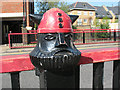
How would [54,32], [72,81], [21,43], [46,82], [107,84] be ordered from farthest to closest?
[21,43]
[107,84]
[72,81]
[46,82]
[54,32]

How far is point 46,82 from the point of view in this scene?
3.40ft

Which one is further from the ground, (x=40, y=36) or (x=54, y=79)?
(x=40, y=36)

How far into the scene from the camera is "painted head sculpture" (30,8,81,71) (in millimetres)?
883

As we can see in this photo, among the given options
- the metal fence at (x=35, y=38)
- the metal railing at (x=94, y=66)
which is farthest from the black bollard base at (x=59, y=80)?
the metal fence at (x=35, y=38)

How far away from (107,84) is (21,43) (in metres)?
4.77

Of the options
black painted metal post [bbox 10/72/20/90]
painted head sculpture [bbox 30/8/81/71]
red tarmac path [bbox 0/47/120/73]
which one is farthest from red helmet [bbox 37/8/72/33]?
black painted metal post [bbox 10/72/20/90]

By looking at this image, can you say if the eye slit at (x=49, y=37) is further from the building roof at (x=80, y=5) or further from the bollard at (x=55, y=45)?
the building roof at (x=80, y=5)

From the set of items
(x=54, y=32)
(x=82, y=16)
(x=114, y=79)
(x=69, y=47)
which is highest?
(x=82, y=16)

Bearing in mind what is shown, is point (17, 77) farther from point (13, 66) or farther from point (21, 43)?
point (21, 43)

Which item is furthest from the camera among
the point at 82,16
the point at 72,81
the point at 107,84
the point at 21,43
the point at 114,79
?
the point at 82,16

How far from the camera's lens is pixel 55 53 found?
2.91ft

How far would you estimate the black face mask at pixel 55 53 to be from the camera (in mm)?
879

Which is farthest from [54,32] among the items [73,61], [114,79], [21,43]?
[21,43]

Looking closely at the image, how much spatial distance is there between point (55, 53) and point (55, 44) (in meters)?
0.06
